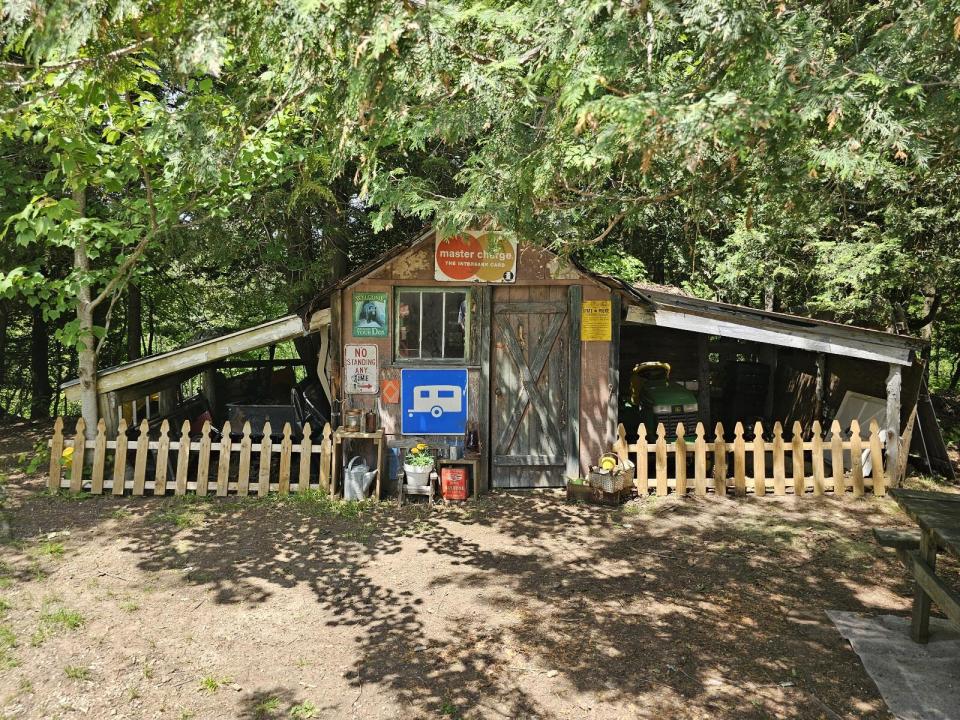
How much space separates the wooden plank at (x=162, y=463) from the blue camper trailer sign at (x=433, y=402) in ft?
9.29

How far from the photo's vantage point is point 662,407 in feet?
31.4

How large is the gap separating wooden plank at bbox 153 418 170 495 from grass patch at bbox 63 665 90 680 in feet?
13.7

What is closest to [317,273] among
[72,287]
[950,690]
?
[72,287]

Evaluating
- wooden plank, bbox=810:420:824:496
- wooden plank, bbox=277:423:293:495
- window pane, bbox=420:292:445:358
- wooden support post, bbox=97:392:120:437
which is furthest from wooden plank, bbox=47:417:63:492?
wooden plank, bbox=810:420:824:496

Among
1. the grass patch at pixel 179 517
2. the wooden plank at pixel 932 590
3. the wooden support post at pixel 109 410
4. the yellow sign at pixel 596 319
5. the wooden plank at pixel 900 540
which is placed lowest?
the grass patch at pixel 179 517

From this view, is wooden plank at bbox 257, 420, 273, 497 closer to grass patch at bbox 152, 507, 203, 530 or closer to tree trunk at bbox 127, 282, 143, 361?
grass patch at bbox 152, 507, 203, 530

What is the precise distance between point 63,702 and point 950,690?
5209 mm

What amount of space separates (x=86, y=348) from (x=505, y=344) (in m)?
5.20

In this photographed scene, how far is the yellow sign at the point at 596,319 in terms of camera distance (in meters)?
8.77

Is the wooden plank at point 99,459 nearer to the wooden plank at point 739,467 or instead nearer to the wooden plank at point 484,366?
the wooden plank at point 484,366

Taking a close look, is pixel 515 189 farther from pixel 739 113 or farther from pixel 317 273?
pixel 317 273

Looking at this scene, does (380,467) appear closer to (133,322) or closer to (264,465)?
(264,465)

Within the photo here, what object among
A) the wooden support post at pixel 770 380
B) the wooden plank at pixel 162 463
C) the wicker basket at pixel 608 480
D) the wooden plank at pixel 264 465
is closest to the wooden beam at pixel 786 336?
the wicker basket at pixel 608 480

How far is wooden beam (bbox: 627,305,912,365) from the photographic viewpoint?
8336mm
